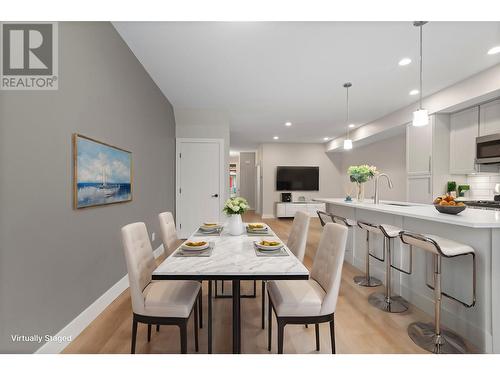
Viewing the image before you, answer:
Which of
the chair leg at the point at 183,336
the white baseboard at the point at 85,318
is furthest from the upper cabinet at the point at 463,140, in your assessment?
the white baseboard at the point at 85,318

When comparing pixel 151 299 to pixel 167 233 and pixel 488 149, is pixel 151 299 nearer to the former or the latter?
pixel 167 233

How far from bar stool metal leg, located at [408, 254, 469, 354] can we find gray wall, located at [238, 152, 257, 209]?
8746 mm

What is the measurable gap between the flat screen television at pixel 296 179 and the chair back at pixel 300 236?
6.05 metres

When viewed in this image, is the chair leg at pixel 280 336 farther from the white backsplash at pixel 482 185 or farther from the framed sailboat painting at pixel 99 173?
the white backsplash at pixel 482 185

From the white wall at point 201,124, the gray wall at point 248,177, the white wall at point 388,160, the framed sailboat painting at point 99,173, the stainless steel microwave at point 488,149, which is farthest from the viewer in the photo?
the gray wall at point 248,177

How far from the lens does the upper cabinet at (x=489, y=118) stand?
338 cm

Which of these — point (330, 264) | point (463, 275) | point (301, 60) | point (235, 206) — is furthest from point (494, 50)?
point (235, 206)

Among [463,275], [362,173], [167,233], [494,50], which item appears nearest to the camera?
[463,275]

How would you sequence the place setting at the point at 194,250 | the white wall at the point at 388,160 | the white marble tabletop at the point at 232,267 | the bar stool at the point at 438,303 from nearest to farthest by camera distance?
the white marble tabletop at the point at 232,267 < the place setting at the point at 194,250 < the bar stool at the point at 438,303 < the white wall at the point at 388,160

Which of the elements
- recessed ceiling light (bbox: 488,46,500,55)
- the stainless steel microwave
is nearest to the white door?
recessed ceiling light (bbox: 488,46,500,55)

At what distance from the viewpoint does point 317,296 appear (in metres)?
1.53

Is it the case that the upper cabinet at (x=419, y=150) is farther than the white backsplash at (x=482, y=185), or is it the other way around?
the upper cabinet at (x=419, y=150)

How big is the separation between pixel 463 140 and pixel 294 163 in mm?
5044
